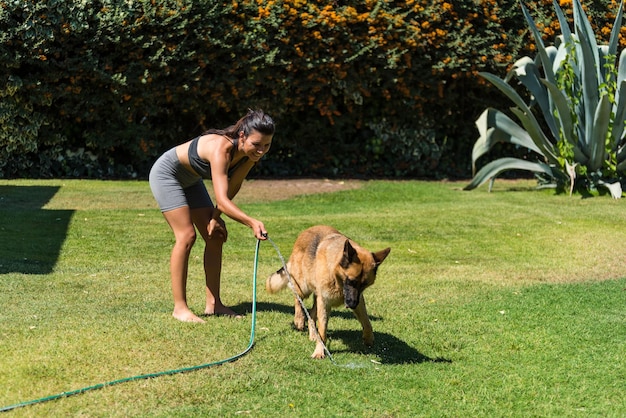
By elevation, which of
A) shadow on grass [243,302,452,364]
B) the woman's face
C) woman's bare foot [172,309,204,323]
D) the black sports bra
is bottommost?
shadow on grass [243,302,452,364]

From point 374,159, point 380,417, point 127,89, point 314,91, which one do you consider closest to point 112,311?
point 380,417

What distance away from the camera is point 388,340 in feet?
22.2

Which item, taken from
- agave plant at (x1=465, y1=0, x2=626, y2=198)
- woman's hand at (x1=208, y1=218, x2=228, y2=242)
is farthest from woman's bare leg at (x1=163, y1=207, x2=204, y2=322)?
agave plant at (x1=465, y1=0, x2=626, y2=198)

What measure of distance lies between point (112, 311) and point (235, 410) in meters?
2.39

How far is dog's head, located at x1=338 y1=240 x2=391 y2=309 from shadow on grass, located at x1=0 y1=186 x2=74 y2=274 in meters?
4.14

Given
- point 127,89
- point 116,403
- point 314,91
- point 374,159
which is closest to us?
point 116,403

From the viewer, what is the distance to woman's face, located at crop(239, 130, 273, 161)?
6.43 m

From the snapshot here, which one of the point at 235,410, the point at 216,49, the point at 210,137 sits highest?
the point at 216,49

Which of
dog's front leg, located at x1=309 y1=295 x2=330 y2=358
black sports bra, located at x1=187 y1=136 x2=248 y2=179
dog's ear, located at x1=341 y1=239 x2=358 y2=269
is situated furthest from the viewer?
black sports bra, located at x1=187 y1=136 x2=248 y2=179

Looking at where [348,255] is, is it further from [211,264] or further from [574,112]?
[574,112]

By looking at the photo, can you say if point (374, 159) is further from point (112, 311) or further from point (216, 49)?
point (112, 311)

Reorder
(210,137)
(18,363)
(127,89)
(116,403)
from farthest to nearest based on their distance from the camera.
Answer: (127,89) → (210,137) → (18,363) → (116,403)

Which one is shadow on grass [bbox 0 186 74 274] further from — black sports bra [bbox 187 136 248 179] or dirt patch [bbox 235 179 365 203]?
dirt patch [bbox 235 179 365 203]

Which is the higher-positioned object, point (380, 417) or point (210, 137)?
point (210, 137)
